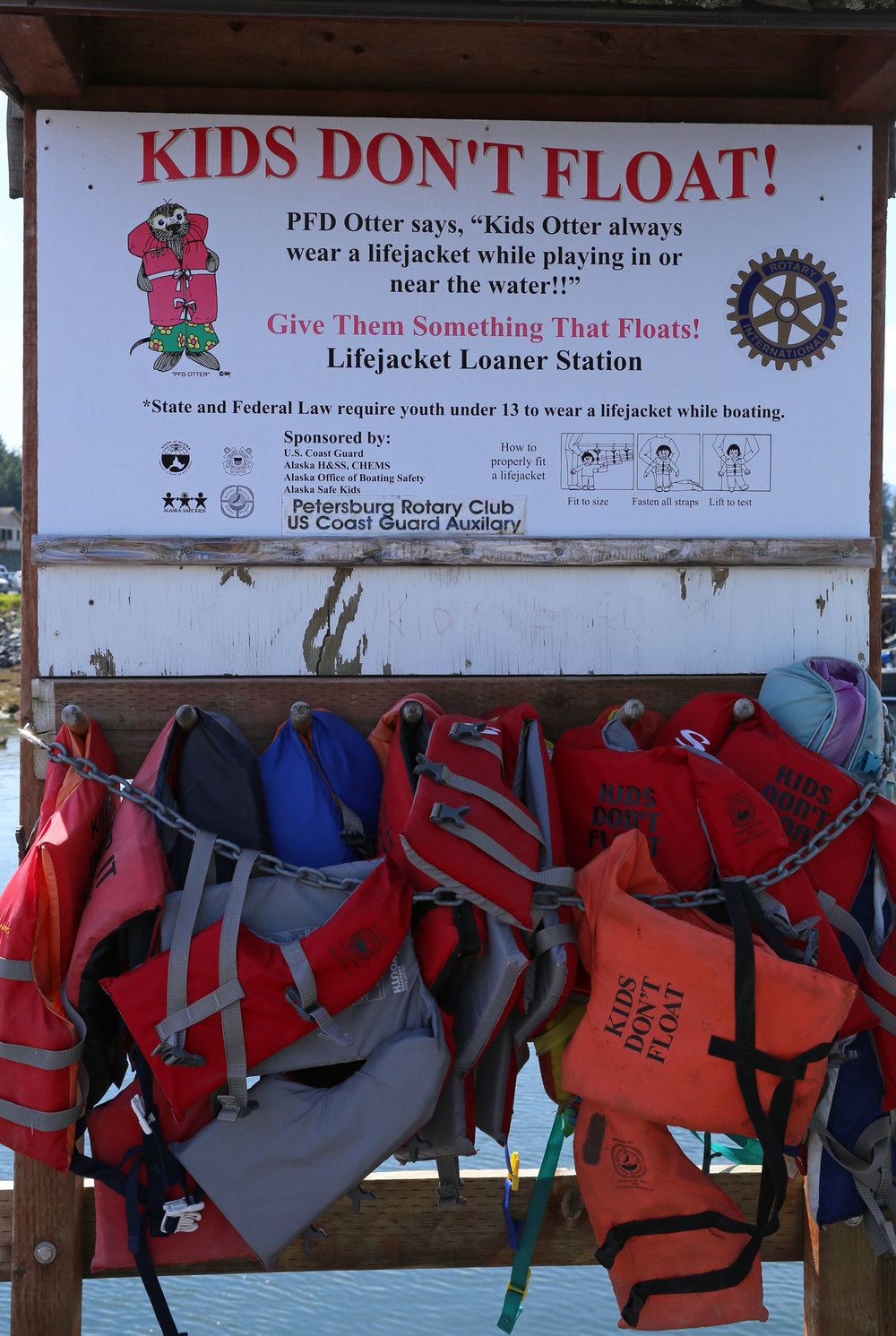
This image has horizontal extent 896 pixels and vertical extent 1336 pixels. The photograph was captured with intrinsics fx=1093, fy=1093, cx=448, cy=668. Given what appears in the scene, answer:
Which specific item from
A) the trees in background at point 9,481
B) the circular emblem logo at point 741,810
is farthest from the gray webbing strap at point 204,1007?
the trees in background at point 9,481

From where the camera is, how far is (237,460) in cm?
299

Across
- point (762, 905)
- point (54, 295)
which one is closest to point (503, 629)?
point (762, 905)

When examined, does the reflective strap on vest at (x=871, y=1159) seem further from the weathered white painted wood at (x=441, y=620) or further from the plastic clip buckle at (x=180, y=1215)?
the plastic clip buckle at (x=180, y=1215)

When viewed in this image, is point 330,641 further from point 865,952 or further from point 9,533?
point 9,533

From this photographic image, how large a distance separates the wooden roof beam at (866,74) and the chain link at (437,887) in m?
1.90

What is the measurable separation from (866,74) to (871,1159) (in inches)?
111

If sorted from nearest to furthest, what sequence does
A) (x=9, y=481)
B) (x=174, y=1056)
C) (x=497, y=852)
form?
(x=174, y=1056)
(x=497, y=852)
(x=9, y=481)

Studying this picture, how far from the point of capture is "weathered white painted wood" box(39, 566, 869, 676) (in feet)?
9.92

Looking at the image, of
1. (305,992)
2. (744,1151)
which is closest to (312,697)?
(305,992)

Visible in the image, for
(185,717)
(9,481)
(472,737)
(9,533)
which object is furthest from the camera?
(9,481)

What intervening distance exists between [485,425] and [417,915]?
1.34 m

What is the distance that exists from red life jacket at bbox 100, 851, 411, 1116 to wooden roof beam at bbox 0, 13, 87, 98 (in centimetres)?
219

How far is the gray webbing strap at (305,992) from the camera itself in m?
2.44

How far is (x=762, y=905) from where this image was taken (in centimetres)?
259
